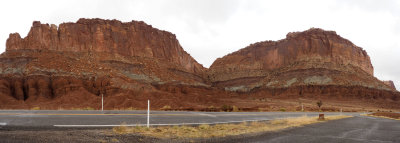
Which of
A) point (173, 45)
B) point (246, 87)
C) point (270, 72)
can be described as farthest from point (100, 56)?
point (270, 72)

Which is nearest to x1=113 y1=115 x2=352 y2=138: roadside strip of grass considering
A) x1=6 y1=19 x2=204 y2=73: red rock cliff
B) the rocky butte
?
the rocky butte

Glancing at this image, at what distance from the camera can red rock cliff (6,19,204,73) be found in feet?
223

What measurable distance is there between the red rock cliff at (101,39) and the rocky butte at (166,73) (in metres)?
0.24

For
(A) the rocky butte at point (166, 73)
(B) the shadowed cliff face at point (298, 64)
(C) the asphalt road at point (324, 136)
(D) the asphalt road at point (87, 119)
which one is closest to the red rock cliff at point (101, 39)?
(A) the rocky butte at point (166, 73)

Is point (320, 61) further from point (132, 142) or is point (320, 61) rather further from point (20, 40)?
point (132, 142)

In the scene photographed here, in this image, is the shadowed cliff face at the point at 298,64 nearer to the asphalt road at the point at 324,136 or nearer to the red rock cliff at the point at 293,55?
the red rock cliff at the point at 293,55

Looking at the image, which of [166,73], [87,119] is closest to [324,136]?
[87,119]

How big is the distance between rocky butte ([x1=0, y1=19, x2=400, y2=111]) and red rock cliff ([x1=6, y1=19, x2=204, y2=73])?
0.24 meters

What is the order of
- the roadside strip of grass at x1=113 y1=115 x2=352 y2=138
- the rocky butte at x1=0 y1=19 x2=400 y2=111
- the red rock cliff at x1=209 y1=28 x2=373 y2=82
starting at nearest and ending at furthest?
the roadside strip of grass at x1=113 y1=115 x2=352 y2=138 < the rocky butte at x1=0 y1=19 x2=400 y2=111 < the red rock cliff at x1=209 y1=28 x2=373 y2=82

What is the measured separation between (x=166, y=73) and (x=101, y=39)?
20505 mm

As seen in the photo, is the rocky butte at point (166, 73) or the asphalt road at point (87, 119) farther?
the rocky butte at point (166, 73)

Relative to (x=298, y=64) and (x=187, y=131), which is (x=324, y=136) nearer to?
(x=187, y=131)

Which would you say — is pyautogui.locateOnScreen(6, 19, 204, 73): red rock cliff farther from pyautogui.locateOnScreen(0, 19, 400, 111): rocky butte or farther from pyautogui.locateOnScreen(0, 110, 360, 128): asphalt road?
pyautogui.locateOnScreen(0, 110, 360, 128): asphalt road

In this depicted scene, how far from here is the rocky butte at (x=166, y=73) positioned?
46156 millimetres
